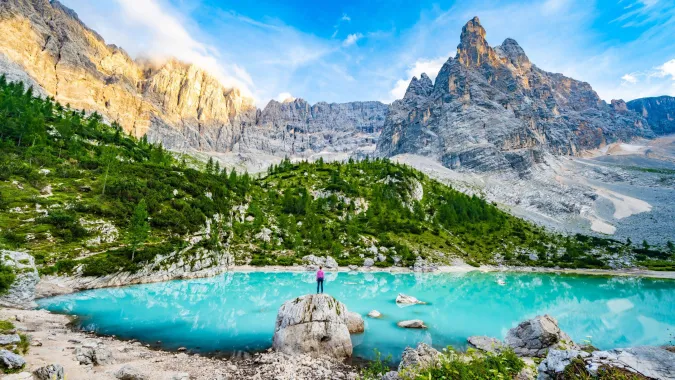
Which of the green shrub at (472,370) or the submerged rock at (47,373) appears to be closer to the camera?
the green shrub at (472,370)

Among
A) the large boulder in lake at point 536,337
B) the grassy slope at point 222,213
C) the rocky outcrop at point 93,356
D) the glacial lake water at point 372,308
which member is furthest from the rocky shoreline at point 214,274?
the large boulder in lake at point 536,337

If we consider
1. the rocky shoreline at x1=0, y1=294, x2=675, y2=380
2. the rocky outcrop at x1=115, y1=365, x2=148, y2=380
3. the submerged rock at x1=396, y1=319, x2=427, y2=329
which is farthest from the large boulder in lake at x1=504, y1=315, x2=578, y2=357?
the rocky outcrop at x1=115, y1=365, x2=148, y2=380

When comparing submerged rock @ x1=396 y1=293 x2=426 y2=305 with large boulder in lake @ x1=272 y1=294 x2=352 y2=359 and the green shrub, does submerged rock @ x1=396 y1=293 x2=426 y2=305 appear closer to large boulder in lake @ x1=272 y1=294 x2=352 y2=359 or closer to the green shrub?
large boulder in lake @ x1=272 y1=294 x2=352 y2=359

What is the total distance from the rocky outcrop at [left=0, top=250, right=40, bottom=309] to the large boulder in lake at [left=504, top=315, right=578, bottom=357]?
3933cm

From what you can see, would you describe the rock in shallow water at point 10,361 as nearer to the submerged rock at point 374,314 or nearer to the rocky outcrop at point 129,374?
the rocky outcrop at point 129,374

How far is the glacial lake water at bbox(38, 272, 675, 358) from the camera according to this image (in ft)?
82.3

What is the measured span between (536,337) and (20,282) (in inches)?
1657

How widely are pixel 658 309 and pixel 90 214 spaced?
87.7 metres

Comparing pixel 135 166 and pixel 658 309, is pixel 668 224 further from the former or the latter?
pixel 135 166

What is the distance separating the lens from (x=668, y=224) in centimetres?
13962

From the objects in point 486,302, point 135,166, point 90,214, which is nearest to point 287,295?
point 486,302

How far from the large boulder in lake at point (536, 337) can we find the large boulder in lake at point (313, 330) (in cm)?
1094

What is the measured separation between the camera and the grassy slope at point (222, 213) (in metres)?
48.0

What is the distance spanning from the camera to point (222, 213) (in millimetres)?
81500
